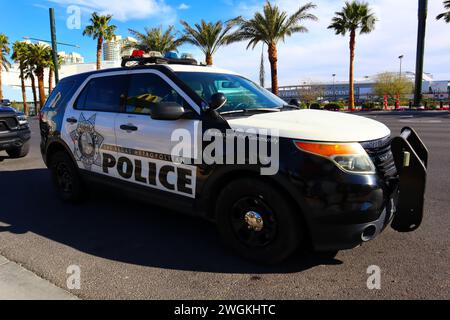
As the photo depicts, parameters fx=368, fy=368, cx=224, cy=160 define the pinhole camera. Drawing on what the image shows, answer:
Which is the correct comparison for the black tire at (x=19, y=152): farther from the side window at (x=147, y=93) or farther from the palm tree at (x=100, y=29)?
the palm tree at (x=100, y=29)

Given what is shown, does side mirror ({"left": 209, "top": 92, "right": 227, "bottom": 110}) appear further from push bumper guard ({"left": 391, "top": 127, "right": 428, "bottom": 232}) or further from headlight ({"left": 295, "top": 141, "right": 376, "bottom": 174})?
push bumper guard ({"left": 391, "top": 127, "right": 428, "bottom": 232})

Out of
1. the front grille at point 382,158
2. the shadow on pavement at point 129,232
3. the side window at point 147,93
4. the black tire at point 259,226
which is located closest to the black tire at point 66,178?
the shadow on pavement at point 129,232

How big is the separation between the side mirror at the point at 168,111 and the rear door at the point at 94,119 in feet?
3.36

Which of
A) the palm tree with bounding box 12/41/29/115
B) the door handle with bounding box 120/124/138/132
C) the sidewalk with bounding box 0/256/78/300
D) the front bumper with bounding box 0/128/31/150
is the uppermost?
the palm tree with bounding box 12/41/29/115

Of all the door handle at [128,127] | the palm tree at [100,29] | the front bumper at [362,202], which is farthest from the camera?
the palm tree at [100,29]

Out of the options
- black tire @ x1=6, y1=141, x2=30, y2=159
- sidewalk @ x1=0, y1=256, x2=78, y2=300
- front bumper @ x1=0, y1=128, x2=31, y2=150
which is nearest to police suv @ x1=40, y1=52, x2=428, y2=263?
sidewalk @ x1=0, y1=256, x2=78, y2=300

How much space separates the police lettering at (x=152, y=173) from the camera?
3.46m

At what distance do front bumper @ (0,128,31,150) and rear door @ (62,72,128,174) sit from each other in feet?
13.9

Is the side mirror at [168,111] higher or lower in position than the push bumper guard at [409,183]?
higher

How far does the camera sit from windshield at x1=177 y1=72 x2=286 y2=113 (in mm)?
3654

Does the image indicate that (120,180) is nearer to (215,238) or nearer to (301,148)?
(215,238)

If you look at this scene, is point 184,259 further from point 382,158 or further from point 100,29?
point 100,29
